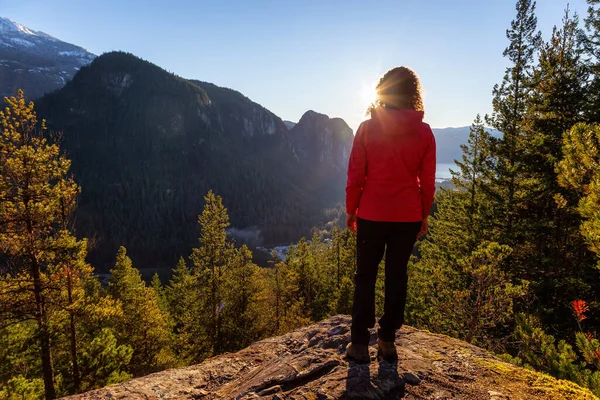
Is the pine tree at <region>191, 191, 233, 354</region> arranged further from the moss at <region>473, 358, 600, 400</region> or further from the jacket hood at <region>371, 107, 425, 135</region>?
the moss at <region>473, 358, 600, 400</region>

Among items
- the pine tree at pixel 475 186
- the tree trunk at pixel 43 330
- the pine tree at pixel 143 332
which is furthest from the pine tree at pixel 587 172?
the pine tree at pixel 143 332

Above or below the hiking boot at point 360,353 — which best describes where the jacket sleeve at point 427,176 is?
above

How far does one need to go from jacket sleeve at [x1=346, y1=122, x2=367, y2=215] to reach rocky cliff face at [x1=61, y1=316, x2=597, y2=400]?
1.70 metres

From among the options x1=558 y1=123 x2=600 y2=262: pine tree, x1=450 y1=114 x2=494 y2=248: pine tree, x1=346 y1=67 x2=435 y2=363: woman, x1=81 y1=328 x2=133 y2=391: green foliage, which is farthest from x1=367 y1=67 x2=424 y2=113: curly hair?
x1=81 y1=328 x2=133 y2=391: green foliage

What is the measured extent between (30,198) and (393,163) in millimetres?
11310

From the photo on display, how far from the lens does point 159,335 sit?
1816cm

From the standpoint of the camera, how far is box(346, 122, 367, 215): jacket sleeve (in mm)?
3055

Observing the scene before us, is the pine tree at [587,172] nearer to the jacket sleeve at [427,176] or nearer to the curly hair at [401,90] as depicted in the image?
the jacket sleeve at [427,176]

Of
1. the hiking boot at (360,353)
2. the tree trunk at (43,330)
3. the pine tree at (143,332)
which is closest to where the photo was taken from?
the hiking boot at (360,353)

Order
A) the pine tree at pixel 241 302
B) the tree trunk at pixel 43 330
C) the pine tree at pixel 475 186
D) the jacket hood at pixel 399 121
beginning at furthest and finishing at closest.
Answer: the pine tree at pixel 241 302 → the pine tree at pixel 475 186 → the tree trunk at pixel 43 330 → the jacket hood at pixel 399 121

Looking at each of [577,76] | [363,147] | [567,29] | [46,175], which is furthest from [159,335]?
[567,29]

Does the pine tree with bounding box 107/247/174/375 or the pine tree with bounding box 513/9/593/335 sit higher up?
the pine tree with bounding box 513/9/593/335

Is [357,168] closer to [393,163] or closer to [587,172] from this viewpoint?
[393,163]

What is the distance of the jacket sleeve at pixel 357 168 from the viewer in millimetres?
3055
